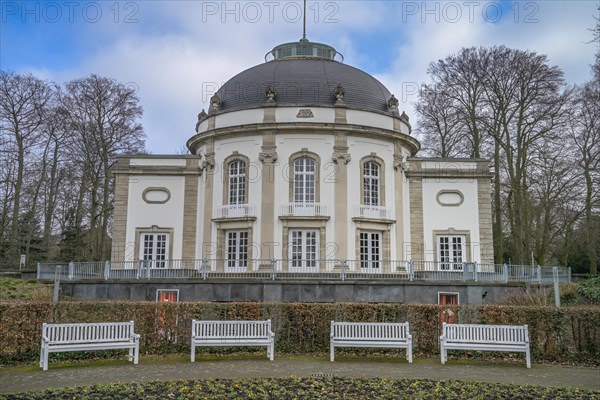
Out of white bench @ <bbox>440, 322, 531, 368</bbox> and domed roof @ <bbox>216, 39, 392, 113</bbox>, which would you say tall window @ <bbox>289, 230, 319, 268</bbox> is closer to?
domed roof @ <bbox>216, 39, 392, 113</bbox>

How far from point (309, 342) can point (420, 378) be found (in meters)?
3.99

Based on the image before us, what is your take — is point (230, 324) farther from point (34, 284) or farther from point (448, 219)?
point (448, 219)

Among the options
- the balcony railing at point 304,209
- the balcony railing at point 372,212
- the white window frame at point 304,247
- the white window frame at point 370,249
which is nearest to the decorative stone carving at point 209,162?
the balcony railing at point 304,209

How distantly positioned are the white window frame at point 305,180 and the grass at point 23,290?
35.2 feet

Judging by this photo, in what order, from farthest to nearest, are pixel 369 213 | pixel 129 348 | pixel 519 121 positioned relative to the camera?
1. pixel 519 121
2. pixel 369 213
3. pixel 129 348

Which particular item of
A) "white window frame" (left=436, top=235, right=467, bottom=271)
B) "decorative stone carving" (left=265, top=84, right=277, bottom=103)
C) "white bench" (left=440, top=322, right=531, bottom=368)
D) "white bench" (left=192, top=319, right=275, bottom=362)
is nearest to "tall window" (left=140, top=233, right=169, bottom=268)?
"decorative stone carving" (left=265, top=84, right=277, bottom=103)

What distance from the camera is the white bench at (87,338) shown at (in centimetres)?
1074

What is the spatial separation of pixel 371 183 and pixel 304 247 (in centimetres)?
437

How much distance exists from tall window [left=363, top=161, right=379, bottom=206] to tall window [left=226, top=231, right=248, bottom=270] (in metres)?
5.70

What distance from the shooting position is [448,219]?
2731 cm

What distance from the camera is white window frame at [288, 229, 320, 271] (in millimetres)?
25203

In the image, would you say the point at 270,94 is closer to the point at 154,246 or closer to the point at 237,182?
the point at 237,182

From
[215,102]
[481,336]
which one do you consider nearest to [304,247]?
[215,102]

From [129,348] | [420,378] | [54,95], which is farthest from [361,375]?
[54,95]
